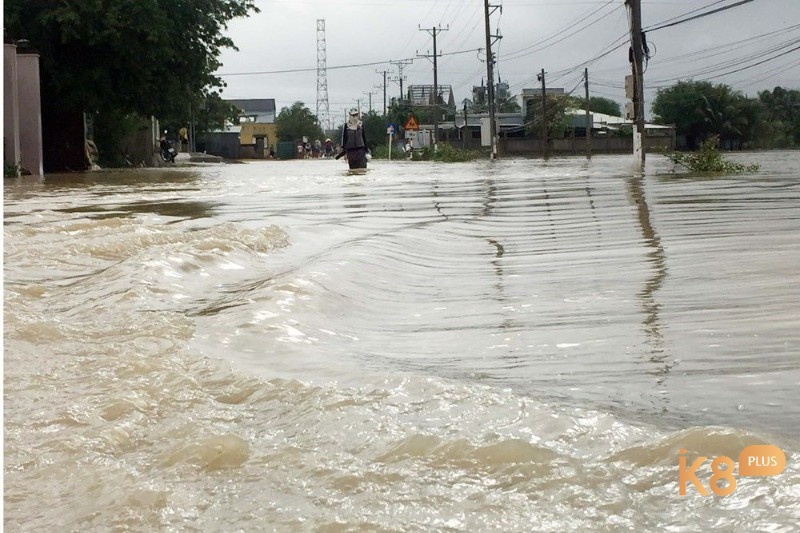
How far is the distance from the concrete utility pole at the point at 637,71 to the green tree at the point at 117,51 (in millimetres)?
12446

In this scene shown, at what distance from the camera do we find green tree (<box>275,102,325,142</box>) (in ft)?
373

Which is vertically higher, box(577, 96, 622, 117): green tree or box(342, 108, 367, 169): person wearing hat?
box(577, 96, 622, 117): green tree

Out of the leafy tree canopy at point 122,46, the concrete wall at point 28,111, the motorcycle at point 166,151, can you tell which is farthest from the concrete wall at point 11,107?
the motorcycle at point 166,151

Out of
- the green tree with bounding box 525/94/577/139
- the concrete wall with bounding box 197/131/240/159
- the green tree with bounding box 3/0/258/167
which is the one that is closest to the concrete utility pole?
the green tree with bounding box 3/0/258/167

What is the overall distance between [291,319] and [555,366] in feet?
4.66

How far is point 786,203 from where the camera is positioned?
10.2 meters

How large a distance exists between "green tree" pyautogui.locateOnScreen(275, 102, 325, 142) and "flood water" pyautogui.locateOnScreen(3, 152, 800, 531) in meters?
107

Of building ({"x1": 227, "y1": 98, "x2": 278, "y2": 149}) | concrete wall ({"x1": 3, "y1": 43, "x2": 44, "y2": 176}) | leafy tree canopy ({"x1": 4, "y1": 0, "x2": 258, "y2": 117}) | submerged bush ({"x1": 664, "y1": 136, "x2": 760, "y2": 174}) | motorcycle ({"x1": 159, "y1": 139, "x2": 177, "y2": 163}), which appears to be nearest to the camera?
submerged bush ({"x1": 664, "y1": 136, "x2": 760, "y2": 174})

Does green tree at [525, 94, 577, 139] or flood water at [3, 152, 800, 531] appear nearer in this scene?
flood water at [3, 152, 800, 531]

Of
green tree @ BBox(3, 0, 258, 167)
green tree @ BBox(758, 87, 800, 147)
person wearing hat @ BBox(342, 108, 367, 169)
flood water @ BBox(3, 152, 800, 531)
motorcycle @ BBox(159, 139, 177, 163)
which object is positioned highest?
green tree @ BBox(758, 87, 800, 147)

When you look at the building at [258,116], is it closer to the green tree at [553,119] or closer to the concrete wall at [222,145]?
the concrete wall at [222,145]

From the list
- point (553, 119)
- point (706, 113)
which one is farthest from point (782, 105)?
point (553, 119)

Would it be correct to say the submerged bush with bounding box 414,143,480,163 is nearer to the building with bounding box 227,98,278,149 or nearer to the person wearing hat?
the person wearing hat

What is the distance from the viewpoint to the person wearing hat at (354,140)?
23969 millimetres
